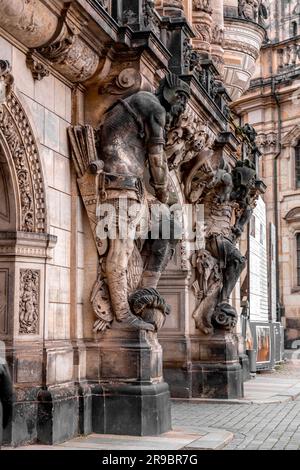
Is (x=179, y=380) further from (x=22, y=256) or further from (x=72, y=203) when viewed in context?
(x=22, y=256)

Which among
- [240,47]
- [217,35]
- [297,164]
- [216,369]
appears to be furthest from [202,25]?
[297,164]

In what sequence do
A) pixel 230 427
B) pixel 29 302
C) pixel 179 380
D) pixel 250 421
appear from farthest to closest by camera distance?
pixel 179 380 < pixel 250 421 < pixel 230 427 < pixel 29 302

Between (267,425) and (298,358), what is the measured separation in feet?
61.1

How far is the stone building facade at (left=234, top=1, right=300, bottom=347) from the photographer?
34.4 meters

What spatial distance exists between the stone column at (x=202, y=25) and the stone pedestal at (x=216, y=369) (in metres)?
5.81

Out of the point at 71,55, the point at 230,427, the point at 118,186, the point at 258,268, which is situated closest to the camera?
the point at 71,55

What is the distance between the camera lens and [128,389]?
9625mm

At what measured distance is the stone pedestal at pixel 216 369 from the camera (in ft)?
48.3

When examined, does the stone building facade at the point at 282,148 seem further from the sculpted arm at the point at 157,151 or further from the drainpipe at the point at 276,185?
the sculpted arm at the point at 157,151

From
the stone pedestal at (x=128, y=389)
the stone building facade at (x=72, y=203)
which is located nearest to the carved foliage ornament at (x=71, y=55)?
the stone building facade at (x=72, y=203)

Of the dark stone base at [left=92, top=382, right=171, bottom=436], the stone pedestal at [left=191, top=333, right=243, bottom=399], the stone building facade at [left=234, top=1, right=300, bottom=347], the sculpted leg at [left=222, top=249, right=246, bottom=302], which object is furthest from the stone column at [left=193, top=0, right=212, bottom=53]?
the stone building facade at [left=234, top=1, right=300, bottom=347]

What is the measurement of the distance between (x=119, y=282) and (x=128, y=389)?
131 cm

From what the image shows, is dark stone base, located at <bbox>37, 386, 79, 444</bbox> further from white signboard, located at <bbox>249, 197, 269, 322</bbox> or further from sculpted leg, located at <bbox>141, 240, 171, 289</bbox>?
white signboard, located at <bbox>249, 197, 269, 322</bbox>

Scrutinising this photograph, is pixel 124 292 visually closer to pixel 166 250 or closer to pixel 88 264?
pixel 88 264
